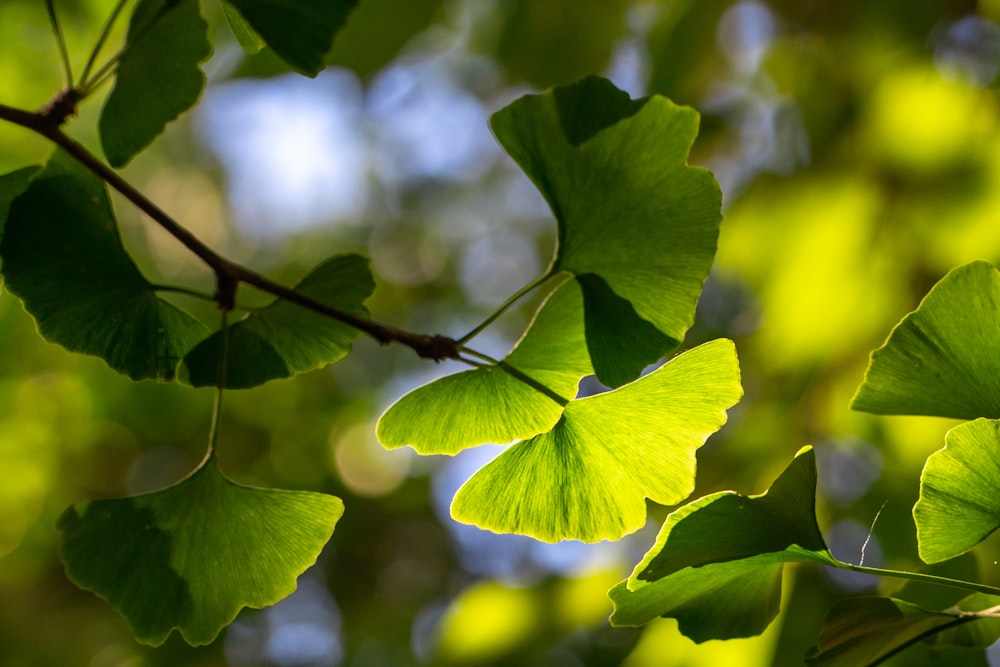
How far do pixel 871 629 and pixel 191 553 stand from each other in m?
0.31

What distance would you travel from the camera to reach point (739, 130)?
124 cm

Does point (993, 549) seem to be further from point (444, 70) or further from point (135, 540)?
point (444, 70)

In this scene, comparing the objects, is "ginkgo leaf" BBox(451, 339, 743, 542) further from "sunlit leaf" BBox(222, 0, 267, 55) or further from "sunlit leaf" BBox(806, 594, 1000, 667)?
"sunlit leaf" BBox(222, 0, 267, 55)

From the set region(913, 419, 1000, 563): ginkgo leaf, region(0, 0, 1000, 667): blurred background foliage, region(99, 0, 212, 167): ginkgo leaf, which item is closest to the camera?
region(913, 419, 1000, 563): ginkgo leaf

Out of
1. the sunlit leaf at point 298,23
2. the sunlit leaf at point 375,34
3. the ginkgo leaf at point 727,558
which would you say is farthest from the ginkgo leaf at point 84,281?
the sunlit leaf at point 375,34

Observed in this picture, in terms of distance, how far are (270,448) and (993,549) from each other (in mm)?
1501

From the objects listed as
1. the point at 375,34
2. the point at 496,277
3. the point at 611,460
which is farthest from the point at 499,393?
the point at 496,277

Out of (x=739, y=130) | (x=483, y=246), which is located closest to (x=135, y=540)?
(x=739, y=130)

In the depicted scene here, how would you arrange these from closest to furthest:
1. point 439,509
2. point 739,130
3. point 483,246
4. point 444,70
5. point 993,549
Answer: point 993,549, point 739,130, point 444,70, point 439,509, point 483,246

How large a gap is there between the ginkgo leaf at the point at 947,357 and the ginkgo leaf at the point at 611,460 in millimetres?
65

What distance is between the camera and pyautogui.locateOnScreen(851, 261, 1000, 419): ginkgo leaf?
0.34 metres

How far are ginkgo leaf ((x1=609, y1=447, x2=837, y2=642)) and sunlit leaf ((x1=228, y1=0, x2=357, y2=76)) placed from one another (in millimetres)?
254

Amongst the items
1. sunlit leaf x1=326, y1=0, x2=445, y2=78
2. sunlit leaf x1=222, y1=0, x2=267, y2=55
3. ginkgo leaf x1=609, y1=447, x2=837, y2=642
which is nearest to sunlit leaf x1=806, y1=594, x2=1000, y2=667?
ginkgo leaf x1=609, y1=447, x2=837, y2=642

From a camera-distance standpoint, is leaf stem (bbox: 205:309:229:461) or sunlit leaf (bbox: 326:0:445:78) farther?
sunlit leaf (bbox: 326:0:445:78)
